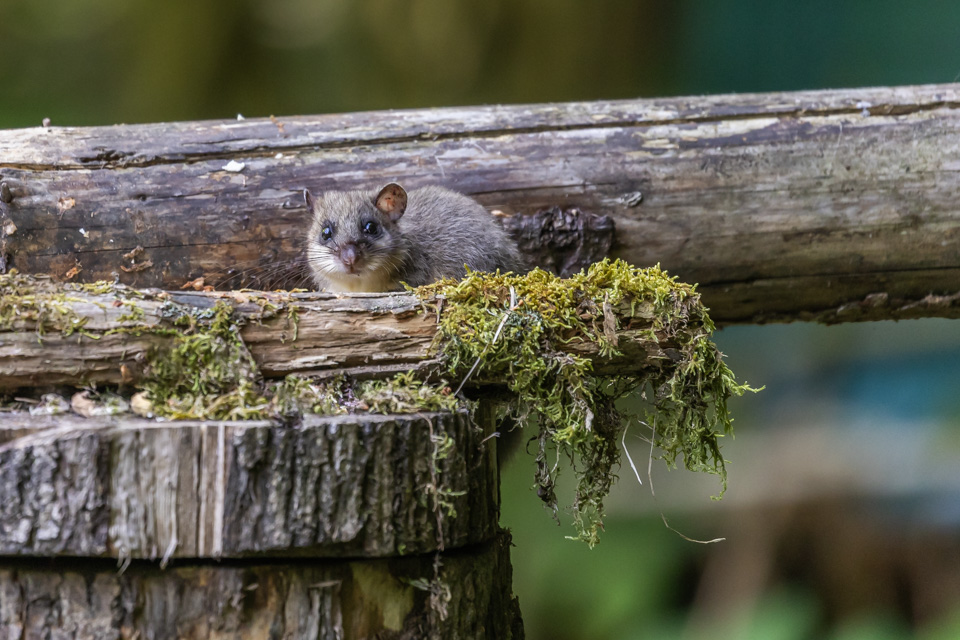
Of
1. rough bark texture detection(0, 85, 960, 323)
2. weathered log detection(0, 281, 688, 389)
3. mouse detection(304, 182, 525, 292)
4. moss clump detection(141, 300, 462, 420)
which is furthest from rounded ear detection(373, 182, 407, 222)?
moss clump detection(141, 300, 462, 420)

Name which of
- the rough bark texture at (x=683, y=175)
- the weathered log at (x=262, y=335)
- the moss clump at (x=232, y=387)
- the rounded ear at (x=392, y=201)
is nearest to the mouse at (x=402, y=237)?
the rounded ear at (x=392, y=201)

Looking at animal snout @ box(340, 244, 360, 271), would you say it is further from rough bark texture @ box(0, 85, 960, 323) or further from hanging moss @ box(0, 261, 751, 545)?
hanging moss @ box(0, 261, 751, 545)

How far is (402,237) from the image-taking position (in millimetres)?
3859

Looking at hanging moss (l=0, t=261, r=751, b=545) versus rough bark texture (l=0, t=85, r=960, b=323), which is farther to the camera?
rough bark texture (l=0, t=85, r=960, b=323)

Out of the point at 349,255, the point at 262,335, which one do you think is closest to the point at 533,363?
the point at 262,335

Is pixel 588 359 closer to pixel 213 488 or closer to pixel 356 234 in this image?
pixel 213 488

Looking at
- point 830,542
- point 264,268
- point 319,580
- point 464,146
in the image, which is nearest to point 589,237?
point 464,146

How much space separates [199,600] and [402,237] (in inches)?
86.7

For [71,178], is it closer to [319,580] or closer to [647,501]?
[319,580]

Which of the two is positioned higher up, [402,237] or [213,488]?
[402,237]

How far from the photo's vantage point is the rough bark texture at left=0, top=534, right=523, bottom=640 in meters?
2.01

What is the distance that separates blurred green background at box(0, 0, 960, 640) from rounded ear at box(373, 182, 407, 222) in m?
1.64

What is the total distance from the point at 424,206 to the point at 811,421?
4.81m

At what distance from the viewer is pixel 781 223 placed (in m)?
3.85
